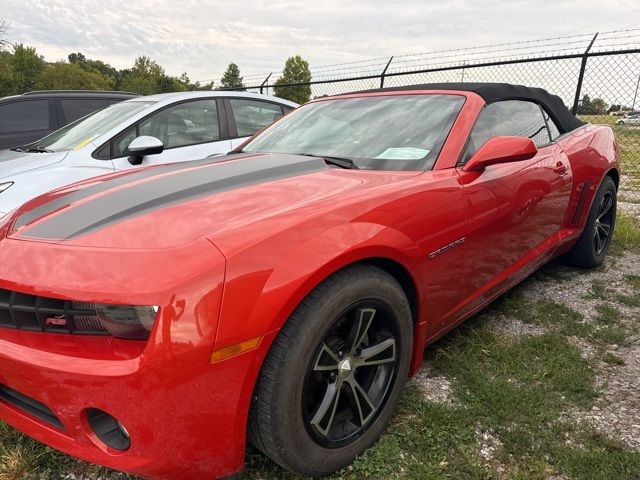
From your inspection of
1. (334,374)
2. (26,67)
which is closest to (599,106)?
(334,374)

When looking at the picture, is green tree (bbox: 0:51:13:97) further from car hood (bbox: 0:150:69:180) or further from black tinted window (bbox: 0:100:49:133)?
car hood (bbox: 0:150:69:180)

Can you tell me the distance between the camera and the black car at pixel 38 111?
247 inches

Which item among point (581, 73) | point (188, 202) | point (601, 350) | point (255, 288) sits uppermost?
point (581, 73)

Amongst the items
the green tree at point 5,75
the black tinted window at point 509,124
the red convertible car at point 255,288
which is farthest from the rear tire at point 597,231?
the green tree at point 5,75

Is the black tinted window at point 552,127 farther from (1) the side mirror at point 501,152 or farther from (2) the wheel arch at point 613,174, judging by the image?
(1) the side mirror at point 501,152

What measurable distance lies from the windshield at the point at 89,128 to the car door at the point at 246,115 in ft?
2.91

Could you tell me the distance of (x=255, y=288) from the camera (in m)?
1.37

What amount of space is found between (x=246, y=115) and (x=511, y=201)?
3.58 metres

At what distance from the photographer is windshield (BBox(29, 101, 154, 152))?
430 cm

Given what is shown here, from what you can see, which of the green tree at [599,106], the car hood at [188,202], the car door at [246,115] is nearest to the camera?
the car hood at [188,202]

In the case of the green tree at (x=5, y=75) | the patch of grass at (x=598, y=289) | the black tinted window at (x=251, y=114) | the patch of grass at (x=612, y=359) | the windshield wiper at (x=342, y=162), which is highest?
the green tree at (x=5, y=75)

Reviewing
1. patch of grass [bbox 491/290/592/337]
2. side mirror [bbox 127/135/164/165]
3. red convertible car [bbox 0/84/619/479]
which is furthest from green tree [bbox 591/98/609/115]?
side mirror [bbox 127/135/164/165]

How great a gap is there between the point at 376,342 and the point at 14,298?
127 cm

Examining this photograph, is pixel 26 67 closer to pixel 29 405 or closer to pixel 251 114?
pixel 251 114
